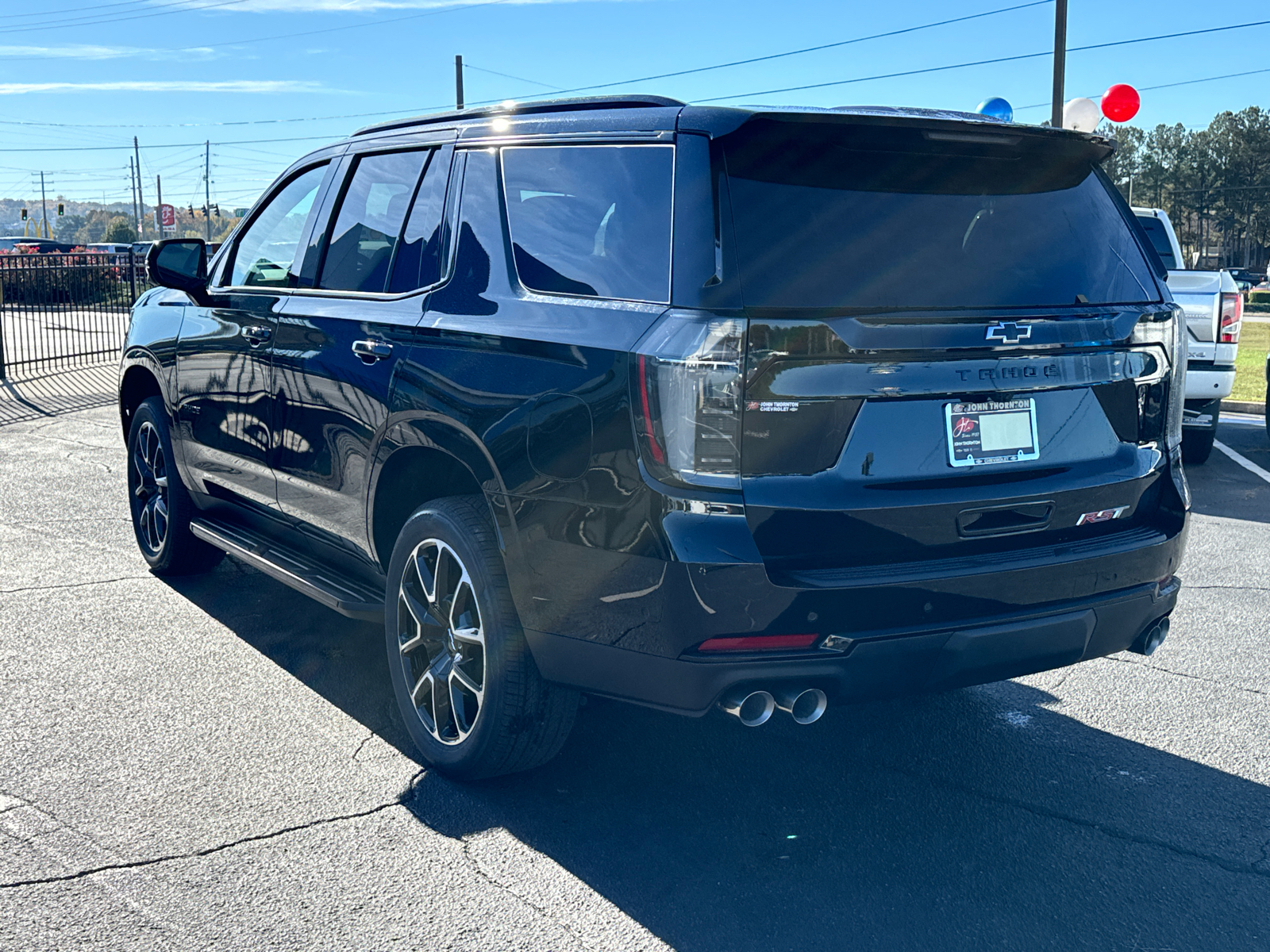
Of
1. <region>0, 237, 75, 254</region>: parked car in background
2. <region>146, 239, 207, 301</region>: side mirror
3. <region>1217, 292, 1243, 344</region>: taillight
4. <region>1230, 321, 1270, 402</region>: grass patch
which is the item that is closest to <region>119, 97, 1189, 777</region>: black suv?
<region>146, 239, 207, 301</region>: side mirror

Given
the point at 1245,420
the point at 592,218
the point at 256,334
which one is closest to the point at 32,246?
the point at 1245,420

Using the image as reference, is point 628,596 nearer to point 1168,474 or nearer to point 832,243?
point 832,243

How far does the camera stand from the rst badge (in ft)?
11.6

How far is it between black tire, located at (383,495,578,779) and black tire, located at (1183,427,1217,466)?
26.1 ft

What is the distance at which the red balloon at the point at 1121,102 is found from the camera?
15641 millimetres

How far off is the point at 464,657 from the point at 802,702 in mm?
1154

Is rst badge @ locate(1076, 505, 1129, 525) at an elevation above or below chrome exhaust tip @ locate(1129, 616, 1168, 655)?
above

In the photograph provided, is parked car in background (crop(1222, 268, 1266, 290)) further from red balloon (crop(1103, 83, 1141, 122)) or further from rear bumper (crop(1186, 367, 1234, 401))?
rear bumper (crop(1186, 367, 1234, 401))

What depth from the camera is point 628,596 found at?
3.17 meters

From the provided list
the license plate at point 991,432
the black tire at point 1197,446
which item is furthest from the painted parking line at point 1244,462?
the license plate at point 991,432

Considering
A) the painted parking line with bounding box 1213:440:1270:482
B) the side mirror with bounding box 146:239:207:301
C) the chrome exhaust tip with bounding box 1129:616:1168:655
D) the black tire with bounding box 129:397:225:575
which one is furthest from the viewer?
the painted parking line with bounding box 1213:440:1270:482

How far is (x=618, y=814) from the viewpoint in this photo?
3.67 metres

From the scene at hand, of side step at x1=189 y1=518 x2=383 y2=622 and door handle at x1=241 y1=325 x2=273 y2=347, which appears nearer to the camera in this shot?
side step at x1=189 y1=518 x2=383 y2=622

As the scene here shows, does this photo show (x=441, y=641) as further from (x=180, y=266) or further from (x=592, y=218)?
(x=180, y=266)
